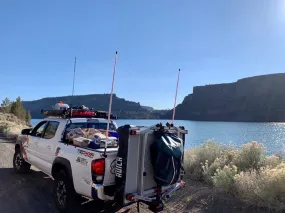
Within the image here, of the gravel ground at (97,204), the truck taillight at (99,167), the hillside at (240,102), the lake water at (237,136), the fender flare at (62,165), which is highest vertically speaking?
the hillside at (240,102)

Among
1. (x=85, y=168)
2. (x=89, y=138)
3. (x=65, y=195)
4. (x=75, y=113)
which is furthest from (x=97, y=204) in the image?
(x=75, y=113)

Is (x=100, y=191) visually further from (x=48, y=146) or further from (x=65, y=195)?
(x=48, y=146)

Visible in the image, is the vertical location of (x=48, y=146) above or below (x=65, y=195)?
above

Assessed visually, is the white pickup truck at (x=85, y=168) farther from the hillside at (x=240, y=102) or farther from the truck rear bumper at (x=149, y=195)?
the hillside at (x=240, y=102)

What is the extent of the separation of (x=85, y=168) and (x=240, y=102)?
456 feet

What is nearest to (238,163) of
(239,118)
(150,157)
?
(150,157)

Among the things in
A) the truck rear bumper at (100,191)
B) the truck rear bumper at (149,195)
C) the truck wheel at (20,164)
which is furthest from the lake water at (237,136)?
the truck wheel at (20,164)

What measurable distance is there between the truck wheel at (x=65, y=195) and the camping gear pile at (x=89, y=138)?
0.72m

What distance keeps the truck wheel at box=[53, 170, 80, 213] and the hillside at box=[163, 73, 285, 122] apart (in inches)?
4319

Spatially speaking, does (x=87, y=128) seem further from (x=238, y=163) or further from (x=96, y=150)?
(x=238, y=163)

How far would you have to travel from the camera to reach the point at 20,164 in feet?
25.9

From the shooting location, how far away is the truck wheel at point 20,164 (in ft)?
25.8

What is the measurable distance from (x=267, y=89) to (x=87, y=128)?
462ft

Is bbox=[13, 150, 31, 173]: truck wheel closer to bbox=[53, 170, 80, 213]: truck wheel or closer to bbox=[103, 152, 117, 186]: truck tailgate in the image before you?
bbox=[53, 170, 80, 213]: truck wheel
